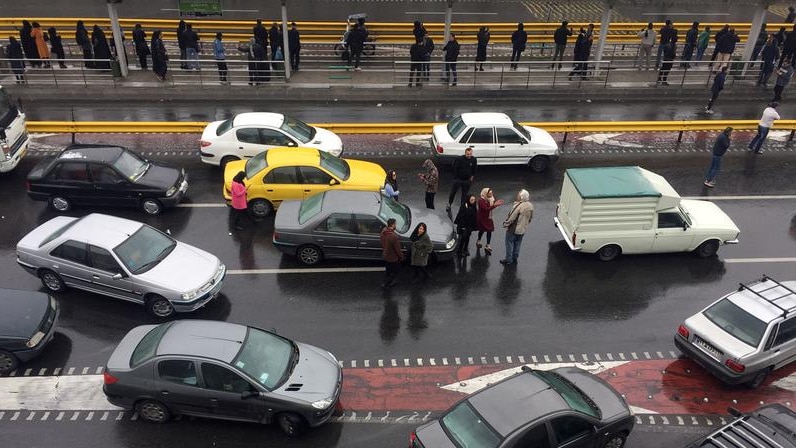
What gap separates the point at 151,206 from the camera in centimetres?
1491

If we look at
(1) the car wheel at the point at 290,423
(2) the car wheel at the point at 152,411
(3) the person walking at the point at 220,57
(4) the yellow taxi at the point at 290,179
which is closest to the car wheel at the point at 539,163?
(4) the yellow taxi at the point at 290,179

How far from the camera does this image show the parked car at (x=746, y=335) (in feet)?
34.1

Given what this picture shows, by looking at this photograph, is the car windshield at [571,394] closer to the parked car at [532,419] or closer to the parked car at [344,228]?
the parked car at [532,419]

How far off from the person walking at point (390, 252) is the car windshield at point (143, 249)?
4.29 m

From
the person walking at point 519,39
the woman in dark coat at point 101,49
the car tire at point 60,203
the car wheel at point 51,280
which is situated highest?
the person walking at point 519,39

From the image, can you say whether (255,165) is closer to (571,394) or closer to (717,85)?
(571,394)

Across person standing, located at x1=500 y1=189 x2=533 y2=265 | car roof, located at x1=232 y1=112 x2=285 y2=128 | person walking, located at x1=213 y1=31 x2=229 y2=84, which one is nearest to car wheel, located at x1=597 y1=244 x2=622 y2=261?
person standing, located at x1=500 y1=189 x2=533 y2=265

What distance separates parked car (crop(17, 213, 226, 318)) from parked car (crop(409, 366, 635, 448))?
5411 millimetres

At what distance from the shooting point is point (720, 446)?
8.48 meters

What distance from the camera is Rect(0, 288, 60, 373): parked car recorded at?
10.3 m

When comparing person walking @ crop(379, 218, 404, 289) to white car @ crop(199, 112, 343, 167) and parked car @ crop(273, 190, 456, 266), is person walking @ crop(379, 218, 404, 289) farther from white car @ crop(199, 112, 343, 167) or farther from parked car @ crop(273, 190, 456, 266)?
white car @ crop(199, 112, 343, 167)

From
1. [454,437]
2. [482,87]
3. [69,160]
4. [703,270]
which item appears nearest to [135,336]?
[454,437]

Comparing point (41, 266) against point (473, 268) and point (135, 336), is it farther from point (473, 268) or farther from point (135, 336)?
point (473, 268)

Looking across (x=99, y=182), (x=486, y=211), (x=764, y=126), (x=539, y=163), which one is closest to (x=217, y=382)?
(x=486, y=211)
